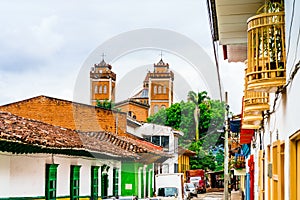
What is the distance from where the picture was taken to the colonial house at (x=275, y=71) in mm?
7117

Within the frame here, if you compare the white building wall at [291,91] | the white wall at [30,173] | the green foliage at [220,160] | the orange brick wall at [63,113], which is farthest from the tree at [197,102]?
the white building wall at [291,91]

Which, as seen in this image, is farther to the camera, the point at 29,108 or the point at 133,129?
the point at 133,129

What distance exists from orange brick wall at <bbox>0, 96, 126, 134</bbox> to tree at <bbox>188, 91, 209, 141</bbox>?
27.7 m

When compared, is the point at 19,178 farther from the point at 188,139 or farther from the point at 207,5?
the point at 188,139

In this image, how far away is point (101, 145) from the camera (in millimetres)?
21391

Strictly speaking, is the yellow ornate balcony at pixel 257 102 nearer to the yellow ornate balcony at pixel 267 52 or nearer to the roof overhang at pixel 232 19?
the roof overhang at pixel 232 19

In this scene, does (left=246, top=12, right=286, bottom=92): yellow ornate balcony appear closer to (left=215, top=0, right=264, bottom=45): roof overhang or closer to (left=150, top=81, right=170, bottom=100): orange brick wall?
(left=215, top=0, right=264, bottom=45): roof overhang

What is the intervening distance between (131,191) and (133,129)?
16.9 metres

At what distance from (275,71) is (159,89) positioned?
224 ft

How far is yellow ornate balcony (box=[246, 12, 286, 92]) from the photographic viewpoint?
8766mm

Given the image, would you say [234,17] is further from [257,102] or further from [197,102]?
[197,102]

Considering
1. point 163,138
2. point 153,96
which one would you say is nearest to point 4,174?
point 163,138

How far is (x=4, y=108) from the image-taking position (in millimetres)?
31922

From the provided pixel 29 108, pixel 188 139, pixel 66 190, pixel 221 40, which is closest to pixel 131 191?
pixel 29 108
